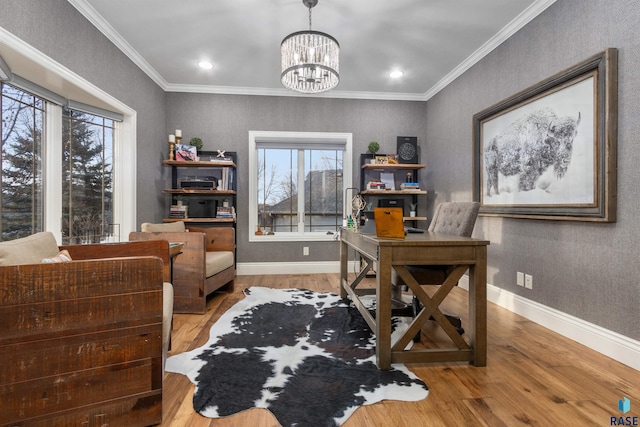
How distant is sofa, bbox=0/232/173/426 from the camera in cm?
103

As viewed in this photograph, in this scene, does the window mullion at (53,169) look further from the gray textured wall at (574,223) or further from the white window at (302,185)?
the gray textured wall at (574,223)

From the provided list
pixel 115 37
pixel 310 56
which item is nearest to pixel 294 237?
pixel 310 56

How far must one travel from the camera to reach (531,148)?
250 centimetres

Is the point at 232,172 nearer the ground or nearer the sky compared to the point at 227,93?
nearer the ground

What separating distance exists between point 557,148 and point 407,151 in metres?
2.04

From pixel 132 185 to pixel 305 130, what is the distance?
2230 millimetres

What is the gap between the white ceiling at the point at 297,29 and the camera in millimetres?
2420

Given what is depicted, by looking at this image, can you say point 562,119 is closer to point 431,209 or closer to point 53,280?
point 431,209

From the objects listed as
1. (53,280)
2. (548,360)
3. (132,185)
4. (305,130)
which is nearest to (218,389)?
(53,280)

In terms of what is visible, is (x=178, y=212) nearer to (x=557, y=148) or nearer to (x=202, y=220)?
(x=202, y=220)

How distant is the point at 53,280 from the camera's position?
1.08 meters

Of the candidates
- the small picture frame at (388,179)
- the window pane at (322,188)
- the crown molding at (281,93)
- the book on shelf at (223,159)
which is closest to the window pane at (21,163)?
the book on shelf at (223,159)

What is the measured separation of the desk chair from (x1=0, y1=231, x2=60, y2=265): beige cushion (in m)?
1.92

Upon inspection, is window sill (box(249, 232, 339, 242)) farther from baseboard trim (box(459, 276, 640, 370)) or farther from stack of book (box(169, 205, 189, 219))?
baseboard trim (box(459, 276, 640, 370))
